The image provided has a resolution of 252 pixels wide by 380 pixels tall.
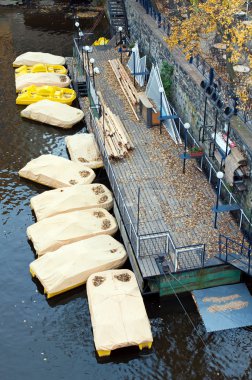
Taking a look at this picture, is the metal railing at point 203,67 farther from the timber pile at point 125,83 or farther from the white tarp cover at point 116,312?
the white tarp cover at point 116,312

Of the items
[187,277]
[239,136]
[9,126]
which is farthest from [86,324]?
[9,126]

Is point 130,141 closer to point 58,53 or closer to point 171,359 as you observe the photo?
point 171,359

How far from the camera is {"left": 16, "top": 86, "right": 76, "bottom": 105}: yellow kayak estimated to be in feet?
143

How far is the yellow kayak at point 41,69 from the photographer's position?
157 ft

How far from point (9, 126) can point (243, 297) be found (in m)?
23.2

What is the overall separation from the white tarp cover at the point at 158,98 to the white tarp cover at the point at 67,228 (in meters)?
8.37

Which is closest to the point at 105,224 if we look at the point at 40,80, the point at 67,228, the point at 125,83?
the point at 67,228

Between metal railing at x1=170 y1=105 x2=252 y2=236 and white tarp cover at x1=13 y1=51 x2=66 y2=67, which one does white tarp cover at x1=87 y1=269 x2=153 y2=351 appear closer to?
metal railing at x1=170 y1=105 x2=252 y2=236

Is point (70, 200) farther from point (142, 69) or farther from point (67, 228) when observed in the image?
point (142, 69)

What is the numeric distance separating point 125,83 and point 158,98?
5.70 m

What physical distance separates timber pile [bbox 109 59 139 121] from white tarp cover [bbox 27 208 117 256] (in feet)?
36.0

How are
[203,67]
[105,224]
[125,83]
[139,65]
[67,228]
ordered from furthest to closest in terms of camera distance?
[139,65] < [125,83] < [203,67] < [105,224] < [67,228]

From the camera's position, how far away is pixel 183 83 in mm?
36688

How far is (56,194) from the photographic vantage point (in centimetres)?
3162
